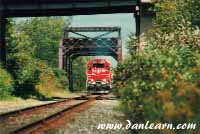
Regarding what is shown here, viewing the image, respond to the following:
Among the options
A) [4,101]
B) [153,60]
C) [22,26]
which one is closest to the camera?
[153,60]

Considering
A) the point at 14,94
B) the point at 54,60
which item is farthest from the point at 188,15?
the point at 54,60

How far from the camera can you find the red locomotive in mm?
59531

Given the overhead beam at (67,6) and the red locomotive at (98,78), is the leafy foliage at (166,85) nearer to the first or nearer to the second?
the overhead beam at (67,6)

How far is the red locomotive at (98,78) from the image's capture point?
195 feet

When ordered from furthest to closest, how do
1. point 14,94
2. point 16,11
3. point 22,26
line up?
point 22,26 → point 16,11 → point 14,94

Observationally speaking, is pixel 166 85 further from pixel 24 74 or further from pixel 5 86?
pixel 24 74

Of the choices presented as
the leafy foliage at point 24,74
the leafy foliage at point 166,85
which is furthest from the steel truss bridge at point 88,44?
the leafy foliage at point 166,85

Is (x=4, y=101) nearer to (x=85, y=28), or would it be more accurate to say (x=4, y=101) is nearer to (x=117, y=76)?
(x=117, y=76)

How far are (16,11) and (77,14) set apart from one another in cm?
512

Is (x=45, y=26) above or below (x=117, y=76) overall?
above

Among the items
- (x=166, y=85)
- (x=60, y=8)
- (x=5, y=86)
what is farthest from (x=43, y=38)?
(x=166, y=85)

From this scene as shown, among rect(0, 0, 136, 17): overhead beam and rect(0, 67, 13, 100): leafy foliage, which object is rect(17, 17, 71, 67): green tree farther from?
rect(0, 67, 13, 100): leafy foliage

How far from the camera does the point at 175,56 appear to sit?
11789 millimetres

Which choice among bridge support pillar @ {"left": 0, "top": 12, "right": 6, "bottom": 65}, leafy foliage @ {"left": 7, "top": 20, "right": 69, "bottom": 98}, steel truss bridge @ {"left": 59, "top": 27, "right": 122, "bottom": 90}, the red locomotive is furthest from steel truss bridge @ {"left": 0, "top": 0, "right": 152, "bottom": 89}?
steel truss bridge @ {"left": 59, "top": 27, "right": 122, "bottom": 90}
